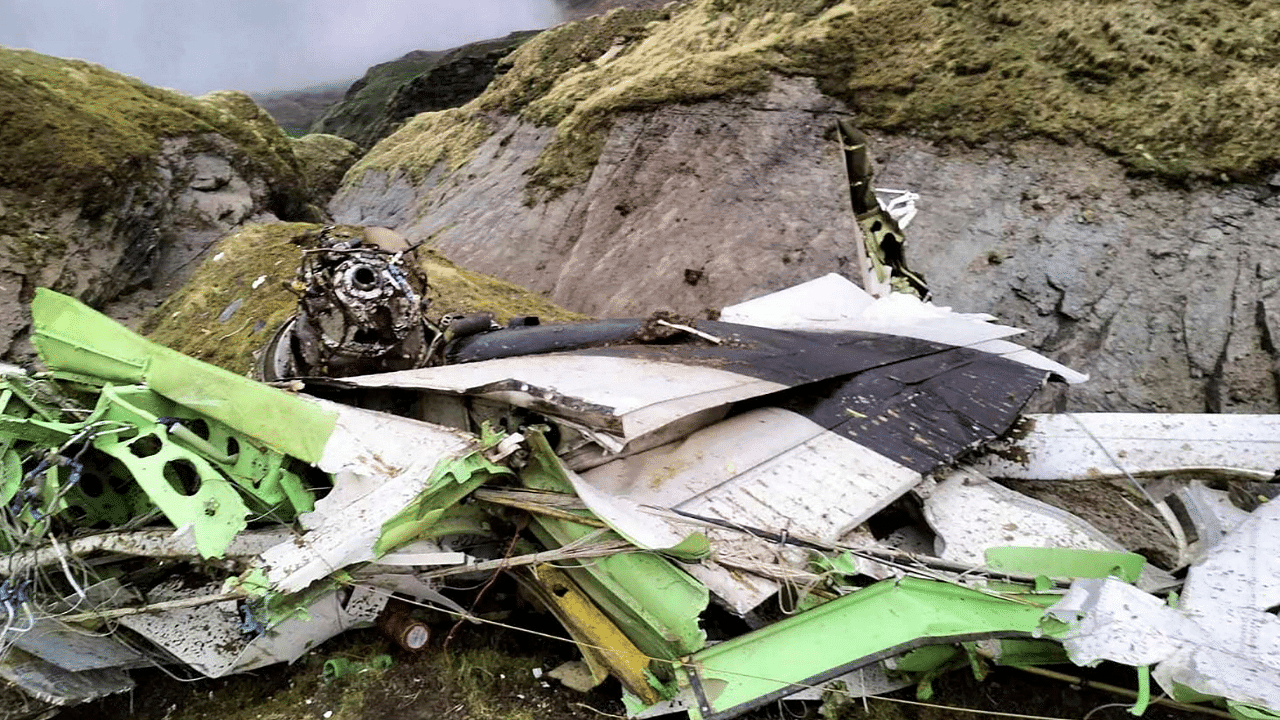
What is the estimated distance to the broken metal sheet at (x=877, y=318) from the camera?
5.55 metres

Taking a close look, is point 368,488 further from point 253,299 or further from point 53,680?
point 253,299

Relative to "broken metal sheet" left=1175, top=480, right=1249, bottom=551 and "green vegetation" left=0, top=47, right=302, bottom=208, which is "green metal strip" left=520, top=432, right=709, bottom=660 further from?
"green vegetation" left=0, top=47, right=302, bottom=208

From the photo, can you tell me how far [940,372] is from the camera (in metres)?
4.82

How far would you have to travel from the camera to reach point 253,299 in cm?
940

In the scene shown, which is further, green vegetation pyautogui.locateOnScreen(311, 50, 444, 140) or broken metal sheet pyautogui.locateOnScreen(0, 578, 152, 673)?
green vegetation pyautogui.locateOnScreen(311, 50, 444, 140)

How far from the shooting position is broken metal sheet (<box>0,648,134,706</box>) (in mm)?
2799

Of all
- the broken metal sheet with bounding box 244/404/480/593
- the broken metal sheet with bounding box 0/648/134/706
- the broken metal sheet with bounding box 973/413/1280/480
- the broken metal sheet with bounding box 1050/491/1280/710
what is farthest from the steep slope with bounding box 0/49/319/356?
the broken metal sheet with bounding box 1050/491/1280/710

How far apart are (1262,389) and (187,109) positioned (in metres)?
19.8

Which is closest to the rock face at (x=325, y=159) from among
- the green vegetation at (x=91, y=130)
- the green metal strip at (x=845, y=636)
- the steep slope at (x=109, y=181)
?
the green vegetation at (x=91, y=130)

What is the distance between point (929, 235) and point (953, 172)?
1.44 meters

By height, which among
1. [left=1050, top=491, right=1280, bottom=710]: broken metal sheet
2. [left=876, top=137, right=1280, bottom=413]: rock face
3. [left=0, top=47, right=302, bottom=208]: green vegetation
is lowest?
[left=876, top=137, right=1280, bottom=413]: rock face

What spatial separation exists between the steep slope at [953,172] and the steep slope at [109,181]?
15.3 ft

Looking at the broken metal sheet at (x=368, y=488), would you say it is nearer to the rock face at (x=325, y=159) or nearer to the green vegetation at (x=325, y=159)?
the rock face at (x=325, y=159)

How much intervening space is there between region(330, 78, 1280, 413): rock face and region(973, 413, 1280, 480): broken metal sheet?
5.69 meters
